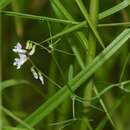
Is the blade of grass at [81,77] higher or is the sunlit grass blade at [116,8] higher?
the sunlit grass blade at [116,8]

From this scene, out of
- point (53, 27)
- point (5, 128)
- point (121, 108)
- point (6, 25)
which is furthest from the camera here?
point (6, 25)

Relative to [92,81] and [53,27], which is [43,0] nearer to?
[53,27]

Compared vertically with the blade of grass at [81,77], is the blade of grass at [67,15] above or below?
above

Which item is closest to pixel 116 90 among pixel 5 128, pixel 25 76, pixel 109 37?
pixel 109 37

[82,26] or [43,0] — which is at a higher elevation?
[43,0]

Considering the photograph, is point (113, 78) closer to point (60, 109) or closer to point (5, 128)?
point (60, 109)

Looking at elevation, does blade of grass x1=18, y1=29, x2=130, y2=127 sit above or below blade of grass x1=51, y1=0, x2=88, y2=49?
below

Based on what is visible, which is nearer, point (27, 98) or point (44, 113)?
point (44, 113)

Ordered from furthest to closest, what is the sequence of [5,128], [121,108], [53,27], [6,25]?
[6,25], [121,108], [53,27], [5,128]

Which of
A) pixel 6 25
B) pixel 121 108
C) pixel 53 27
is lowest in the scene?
pixel 121 108

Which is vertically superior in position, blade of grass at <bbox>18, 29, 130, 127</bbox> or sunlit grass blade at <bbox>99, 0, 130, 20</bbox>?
sunlit grass blade at <bbox>99, 0, 130, 20</bbox>
